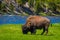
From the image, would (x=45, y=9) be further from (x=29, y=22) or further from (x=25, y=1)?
(x=29, y=22)

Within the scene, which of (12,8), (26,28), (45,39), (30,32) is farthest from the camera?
(12,8)

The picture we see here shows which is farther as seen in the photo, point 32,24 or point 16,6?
point 16,6

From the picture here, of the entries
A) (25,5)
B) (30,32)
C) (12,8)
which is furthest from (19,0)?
(30,32)

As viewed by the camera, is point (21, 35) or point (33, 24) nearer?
point (21, 35)

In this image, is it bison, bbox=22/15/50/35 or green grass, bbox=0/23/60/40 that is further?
bison, bbox=22/15/50/35

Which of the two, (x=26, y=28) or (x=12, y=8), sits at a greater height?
(x=26, y=28)

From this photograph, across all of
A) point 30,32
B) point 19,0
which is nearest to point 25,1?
point 19,0

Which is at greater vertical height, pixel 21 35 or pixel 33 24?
pixel 33 24

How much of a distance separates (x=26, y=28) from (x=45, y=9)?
10145 cm

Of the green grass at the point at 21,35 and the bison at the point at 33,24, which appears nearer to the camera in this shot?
the green grass at the point at 21,35

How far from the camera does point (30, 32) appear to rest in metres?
19.6

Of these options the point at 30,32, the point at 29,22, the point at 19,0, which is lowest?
the point at 19,0

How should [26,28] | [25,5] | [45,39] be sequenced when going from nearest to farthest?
[45,39] → [26,28] → [25,5]

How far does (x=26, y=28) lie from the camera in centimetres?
1827
